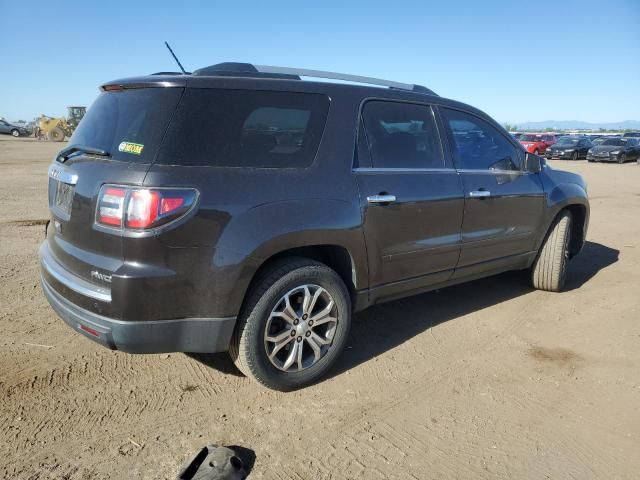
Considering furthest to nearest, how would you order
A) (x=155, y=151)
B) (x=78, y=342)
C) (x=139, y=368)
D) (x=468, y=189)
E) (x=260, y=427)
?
(x=468, y=189) → (x=78, y=342) → (x=139, y=368) → (x=260, y=427) → (x=155, y=151)

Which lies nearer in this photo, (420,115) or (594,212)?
(420,115)

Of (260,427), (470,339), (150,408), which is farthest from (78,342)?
(470,339)

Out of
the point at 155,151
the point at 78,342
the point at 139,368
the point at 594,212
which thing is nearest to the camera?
the point at 155,151

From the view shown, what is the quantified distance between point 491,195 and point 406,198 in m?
1.05

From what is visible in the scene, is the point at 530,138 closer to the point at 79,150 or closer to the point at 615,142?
the point at 615,142

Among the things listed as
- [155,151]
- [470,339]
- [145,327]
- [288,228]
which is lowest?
[470,339]

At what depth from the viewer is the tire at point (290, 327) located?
2.88 meters

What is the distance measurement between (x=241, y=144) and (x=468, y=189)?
6.41 feet

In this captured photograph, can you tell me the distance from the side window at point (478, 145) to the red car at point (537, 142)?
1196 inches

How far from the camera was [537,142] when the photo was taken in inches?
1363

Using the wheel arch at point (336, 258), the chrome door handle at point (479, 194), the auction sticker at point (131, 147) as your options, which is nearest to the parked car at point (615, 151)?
the chrome door handle at point (479, 194)

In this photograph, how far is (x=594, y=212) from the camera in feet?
33.9

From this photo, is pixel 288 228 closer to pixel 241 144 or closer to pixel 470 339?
pixel 241 144

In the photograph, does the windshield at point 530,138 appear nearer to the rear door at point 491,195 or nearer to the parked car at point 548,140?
the parked car at point 548,140
